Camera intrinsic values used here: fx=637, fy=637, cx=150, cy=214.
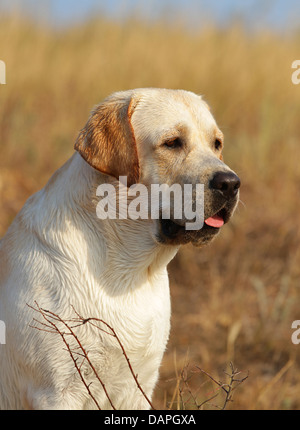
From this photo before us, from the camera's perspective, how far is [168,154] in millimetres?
2625

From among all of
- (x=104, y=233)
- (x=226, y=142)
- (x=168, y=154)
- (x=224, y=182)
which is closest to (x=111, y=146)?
(x=168, y=154)

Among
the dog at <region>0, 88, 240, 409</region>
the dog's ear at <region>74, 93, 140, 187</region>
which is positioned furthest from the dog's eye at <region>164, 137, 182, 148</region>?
the dog's ear at <region>74, 93, 140, 187</region>

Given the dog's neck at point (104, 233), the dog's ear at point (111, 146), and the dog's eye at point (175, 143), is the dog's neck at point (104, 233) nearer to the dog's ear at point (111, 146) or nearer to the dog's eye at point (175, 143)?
the dog's ear at point (111, 146)

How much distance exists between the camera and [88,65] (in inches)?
294

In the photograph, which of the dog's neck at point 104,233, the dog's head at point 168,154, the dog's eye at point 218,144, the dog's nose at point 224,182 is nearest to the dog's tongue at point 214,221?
the dog's head at point 168,154

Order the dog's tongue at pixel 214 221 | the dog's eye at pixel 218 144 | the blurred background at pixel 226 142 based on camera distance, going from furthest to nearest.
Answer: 1. the blurred background at pixel 226 142
2. the dog's eye at pixel 218 144
3. the dog's tongue at pixel 214 221

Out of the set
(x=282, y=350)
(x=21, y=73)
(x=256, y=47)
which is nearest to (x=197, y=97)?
(x=282, y=350)

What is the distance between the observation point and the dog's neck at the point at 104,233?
8.52 ft

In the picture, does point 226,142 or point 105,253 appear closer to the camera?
point 105,253

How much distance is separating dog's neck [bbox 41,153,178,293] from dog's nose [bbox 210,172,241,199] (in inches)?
13.5

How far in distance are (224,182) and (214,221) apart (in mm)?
208

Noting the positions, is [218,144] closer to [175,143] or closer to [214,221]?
[175,143]
